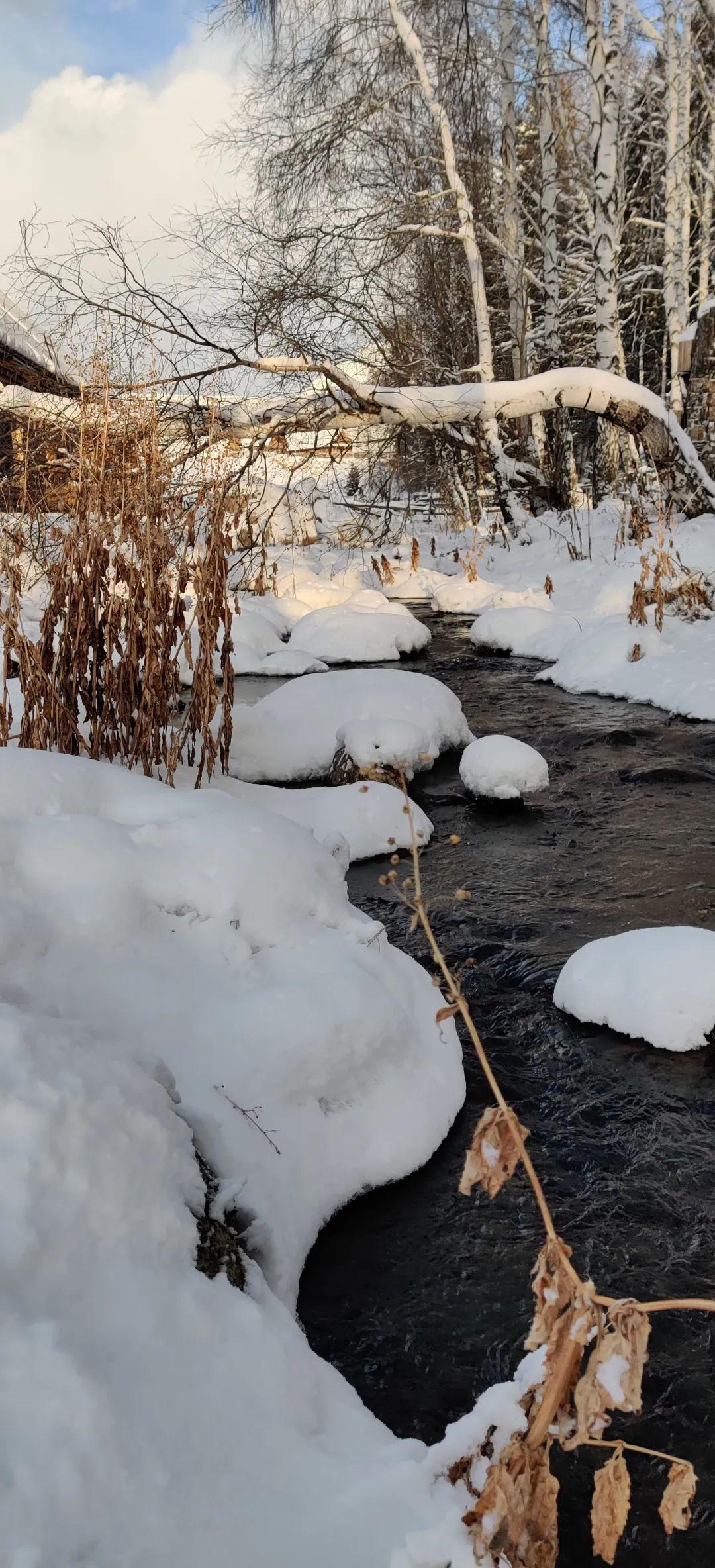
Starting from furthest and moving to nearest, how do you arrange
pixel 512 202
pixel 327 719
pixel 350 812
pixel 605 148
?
pixel 512 202 → pixel 605 148 → pixel 327 719 → pixel 350 812

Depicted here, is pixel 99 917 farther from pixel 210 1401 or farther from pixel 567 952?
pixel 567 952

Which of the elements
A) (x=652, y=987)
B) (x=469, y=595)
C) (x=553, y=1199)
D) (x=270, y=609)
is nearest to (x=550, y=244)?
(x=469, y=595)

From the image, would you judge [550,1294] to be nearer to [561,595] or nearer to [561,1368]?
[561,1368]

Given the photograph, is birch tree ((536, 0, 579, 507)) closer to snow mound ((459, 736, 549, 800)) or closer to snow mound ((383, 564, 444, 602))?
snow mound ((383, 564, 444, 602))

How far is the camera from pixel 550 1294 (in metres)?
1.26

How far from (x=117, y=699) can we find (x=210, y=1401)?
3.30 m

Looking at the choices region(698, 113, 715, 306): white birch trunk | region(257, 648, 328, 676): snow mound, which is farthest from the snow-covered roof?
Answer: region(698, 113, 715, 306): white birch trunk

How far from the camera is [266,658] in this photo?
8.78m

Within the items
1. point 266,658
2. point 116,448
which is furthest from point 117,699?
point 266,658

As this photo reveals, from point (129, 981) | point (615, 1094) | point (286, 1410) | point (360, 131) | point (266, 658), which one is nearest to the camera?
point (286, 1410)

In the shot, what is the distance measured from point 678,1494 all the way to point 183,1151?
1033 millimetres

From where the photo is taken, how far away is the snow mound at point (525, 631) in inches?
355

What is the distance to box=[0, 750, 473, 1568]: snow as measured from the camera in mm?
1339

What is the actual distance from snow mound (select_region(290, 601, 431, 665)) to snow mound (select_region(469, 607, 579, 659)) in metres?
0.55
